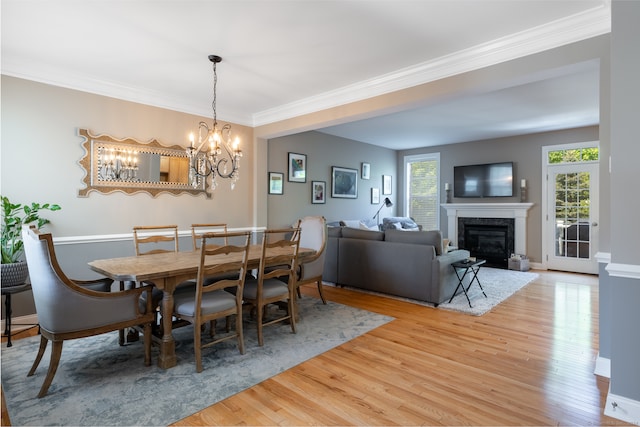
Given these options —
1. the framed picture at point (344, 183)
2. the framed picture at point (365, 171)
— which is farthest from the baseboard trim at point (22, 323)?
the framed picture at point (365, 171)

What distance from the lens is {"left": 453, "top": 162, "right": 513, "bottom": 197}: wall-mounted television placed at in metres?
6.94

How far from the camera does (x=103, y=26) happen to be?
2734 mm

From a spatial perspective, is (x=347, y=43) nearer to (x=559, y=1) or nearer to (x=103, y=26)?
(x=559, y=1)

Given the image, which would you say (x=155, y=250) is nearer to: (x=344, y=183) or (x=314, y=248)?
(x=314, y=248)

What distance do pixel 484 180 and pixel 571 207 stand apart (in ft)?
5.14

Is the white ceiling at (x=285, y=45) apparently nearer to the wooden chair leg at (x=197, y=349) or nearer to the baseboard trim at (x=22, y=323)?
the wooden chair leg at (x=197, y=349)

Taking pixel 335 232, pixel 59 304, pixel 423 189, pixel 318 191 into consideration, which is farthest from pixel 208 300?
pixel 423 189

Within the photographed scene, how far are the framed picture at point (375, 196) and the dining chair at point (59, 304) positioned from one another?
6.19m

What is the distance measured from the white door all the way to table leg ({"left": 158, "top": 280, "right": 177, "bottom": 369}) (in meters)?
6.72

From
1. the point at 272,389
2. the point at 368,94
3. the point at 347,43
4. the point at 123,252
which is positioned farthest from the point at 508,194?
the point at 123,252

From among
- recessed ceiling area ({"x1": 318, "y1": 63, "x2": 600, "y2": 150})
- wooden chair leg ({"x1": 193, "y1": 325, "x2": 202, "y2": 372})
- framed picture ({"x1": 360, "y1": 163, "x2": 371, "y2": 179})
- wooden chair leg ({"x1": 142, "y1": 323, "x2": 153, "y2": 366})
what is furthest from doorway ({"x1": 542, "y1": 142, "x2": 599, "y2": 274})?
wooden chair leg ({"x1": 142, "y1": 323, "x2": 153, "y2": 366})

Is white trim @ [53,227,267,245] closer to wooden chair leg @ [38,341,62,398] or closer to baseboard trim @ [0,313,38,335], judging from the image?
baseboard trim @ [0,313,38,335]

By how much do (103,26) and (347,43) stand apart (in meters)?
1.96

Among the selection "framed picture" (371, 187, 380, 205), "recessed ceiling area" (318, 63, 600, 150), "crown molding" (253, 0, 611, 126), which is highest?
"recessed ceiling area" (318, 63, 600, 150)
